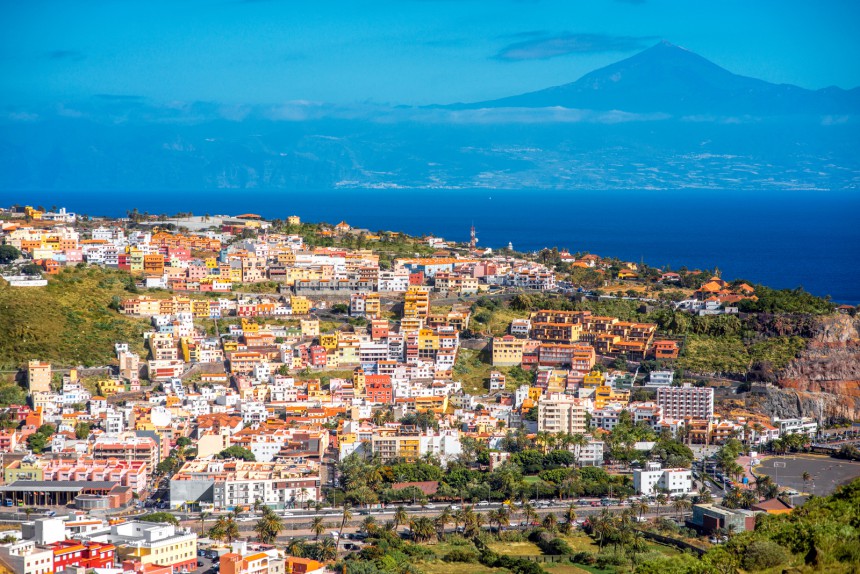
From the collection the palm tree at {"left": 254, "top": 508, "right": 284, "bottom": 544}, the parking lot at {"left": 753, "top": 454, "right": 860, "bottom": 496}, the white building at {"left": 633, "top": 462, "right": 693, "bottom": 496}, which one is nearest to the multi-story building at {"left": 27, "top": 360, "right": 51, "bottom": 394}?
the palm tree at {"left": 254, "top": 508, "right": 284, "bottom": 544}

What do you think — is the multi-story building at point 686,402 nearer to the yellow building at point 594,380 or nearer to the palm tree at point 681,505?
the yellow building at point 594,380

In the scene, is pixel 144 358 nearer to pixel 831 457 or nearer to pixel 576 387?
pixel 576 387

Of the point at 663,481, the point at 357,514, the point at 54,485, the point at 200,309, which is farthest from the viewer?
the point at 200,309

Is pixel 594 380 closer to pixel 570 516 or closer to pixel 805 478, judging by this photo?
pixel 805 478

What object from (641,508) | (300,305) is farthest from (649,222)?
(641,508)

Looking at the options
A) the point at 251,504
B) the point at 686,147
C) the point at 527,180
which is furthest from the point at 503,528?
the point at 686,147
